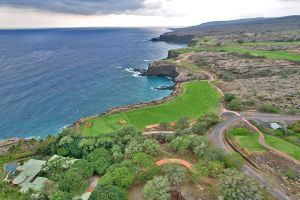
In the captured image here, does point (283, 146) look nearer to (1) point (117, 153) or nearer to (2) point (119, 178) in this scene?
(1) point (117, 153)

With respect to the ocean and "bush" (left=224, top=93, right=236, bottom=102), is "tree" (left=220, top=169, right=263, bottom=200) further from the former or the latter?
the ocean

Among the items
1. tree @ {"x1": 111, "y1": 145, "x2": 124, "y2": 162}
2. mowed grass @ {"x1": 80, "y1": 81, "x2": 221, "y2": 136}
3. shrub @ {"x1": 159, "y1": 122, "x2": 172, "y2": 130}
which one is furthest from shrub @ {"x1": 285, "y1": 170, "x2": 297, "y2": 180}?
mowed grass @ {"x1": 80, "y1": 81, "x2": 221, "y2": 136}

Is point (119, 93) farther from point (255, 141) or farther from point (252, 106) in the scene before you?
point (255, 141)

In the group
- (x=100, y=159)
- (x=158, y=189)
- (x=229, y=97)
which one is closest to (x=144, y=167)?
(x=158, y=189)

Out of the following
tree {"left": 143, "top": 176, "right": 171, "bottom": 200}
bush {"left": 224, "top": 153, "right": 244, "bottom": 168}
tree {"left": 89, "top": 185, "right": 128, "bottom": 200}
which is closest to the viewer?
tree {"left": 143, "top": 176, "right": 171, "bottom": 200}

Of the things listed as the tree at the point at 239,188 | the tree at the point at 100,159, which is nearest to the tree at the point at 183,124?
the tree at the point at 100,159

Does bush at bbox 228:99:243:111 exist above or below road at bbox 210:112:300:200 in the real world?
above
